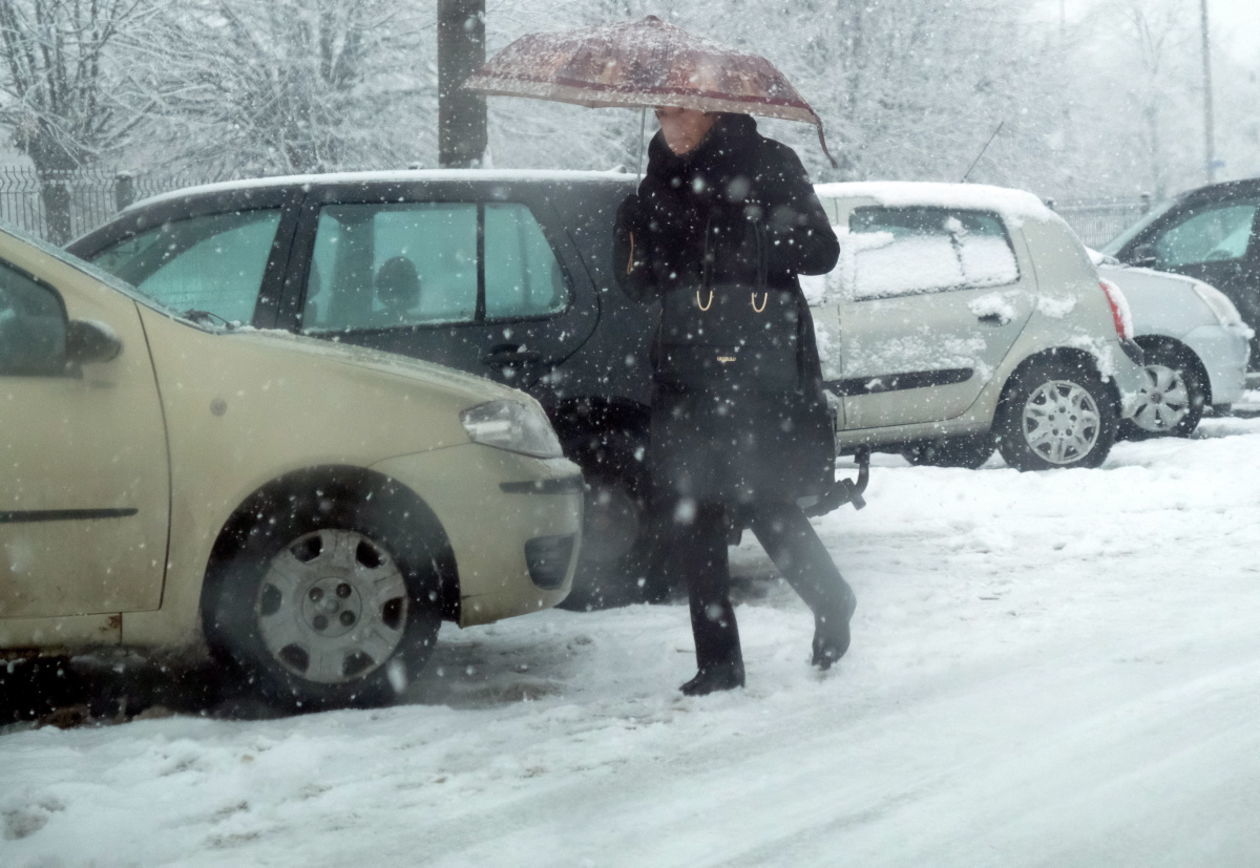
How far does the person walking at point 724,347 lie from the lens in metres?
4.50

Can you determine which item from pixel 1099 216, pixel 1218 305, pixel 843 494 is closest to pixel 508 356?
pixel 843 494

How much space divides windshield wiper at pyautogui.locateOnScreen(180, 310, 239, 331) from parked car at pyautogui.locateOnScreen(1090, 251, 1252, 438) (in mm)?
7212

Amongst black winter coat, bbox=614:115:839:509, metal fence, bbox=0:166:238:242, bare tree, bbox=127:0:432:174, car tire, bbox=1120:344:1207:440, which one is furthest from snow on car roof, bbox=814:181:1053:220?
bare tree, bbox=127:0:432:174

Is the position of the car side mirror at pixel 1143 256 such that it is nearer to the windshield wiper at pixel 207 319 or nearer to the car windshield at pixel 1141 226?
the car windshield at pixel 1141 226

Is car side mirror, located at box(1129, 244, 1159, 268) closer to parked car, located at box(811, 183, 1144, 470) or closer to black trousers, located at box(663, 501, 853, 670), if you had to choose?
parked car, located at box(811, 183, 1144, 470)

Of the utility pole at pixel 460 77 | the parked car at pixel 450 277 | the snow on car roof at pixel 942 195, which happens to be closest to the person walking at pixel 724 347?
the parked car at pixel 450 277

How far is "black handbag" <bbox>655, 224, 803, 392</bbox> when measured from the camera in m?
4.50

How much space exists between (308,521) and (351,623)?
1.09ft

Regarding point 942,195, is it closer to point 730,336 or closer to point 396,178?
point 396,178

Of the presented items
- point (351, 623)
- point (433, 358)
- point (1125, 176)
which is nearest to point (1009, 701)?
point (351, 623)

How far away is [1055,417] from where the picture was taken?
9164mm

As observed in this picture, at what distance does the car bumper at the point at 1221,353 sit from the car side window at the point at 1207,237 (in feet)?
7.76

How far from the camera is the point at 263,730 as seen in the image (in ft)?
14.5

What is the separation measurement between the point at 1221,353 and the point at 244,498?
8.36 m
